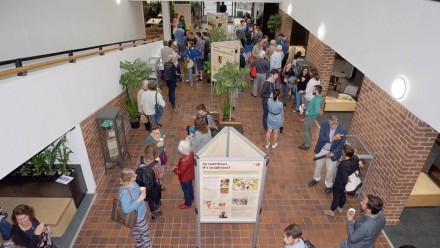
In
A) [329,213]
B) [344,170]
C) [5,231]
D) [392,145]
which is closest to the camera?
[5,231]

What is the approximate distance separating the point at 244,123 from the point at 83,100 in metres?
4.76

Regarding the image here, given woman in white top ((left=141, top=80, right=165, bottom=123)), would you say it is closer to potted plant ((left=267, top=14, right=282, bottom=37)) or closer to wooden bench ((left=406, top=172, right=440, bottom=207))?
wooden bench ((left=406, top=172, right=440, bottom=207))

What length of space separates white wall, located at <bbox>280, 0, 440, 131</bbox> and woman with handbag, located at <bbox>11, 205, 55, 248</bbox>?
4.98 meters

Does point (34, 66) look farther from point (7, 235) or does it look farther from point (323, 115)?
point (323, 115)

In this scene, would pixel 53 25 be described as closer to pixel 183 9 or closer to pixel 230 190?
pixel 230 190

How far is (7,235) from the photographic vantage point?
14.1ft

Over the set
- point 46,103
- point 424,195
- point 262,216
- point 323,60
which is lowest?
point 262,216

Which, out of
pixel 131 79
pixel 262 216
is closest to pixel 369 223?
pixel 262 216

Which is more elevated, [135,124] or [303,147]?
[135,124]

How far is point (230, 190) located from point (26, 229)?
8.90 ft

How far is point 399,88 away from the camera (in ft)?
13.1

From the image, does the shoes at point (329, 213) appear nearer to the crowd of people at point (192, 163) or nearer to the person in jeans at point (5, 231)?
the crowd of people at point (192, 163)

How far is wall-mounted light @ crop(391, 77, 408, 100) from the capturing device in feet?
12.7

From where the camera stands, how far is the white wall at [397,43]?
3373 millimetres
